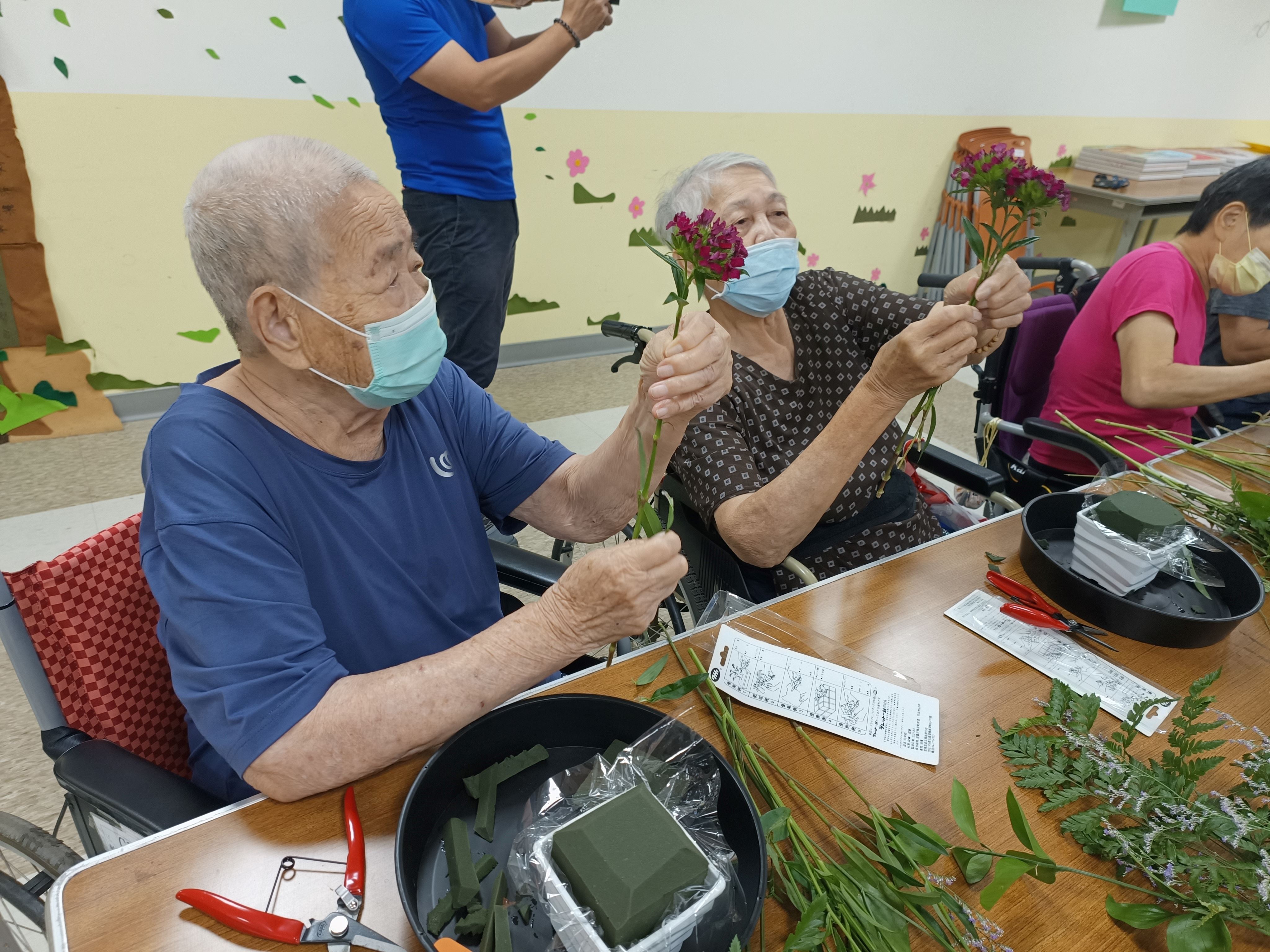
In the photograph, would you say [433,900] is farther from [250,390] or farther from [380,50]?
[380,50]

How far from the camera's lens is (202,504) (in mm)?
860

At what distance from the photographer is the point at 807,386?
1.67 metres

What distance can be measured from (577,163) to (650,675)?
3.25 m

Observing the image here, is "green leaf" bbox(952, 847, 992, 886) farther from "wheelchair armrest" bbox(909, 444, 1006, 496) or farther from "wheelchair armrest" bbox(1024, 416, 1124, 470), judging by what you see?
"wheelchair armrest" bbox(1024, 416, 1124, 470)

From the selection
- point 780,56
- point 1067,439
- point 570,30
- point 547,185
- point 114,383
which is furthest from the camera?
point 780,56

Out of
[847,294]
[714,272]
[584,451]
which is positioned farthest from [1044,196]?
[584,451]

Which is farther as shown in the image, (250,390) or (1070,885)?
(250,390)

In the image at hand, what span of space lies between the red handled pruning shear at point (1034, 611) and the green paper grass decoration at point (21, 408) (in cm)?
349

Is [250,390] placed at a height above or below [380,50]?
below

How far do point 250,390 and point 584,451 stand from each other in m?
2.26

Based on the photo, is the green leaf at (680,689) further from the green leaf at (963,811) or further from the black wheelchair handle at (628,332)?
the black wheelchair handle at (628,332)

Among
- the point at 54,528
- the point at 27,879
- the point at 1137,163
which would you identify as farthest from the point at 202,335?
the point at 1137,163

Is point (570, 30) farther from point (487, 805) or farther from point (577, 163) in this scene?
point (487, 805)

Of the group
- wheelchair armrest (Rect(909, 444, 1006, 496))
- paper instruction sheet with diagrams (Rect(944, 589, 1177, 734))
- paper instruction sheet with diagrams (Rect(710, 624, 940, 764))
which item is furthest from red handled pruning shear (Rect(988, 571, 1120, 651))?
wheelchair armrest (Rect(909, 444, 1006, 496))
